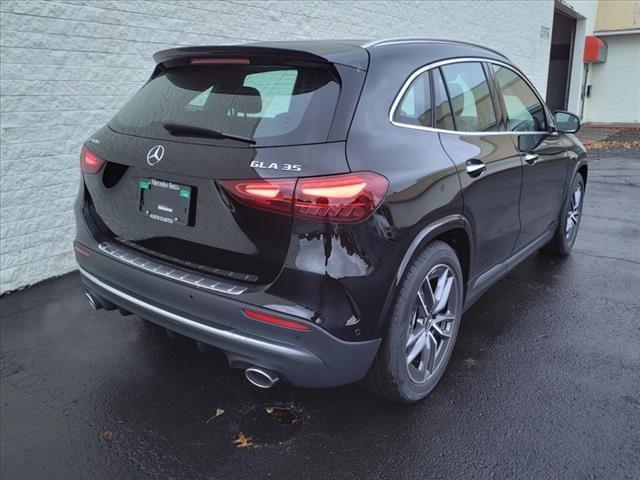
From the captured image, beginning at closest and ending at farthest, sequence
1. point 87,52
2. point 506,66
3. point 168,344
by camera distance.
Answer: point 168,344, point 506,66, point 87,52

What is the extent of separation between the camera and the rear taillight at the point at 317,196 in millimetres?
2088

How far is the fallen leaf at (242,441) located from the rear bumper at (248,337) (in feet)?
1.54

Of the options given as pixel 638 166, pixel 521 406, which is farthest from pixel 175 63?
pixel 638 166

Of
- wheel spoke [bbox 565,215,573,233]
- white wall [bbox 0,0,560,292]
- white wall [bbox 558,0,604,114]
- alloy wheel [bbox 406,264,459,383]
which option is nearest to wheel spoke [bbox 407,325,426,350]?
→ alloy wheel [bbox 406,264,459,383]

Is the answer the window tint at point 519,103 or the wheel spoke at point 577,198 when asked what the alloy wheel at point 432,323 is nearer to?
the window tint at point 519,103

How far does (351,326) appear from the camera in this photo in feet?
7.18

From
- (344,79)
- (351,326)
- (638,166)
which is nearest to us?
(351,326)

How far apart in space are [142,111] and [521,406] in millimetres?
2469

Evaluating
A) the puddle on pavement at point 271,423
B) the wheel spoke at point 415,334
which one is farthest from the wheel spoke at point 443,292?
the puddle on pavement at point 271,423

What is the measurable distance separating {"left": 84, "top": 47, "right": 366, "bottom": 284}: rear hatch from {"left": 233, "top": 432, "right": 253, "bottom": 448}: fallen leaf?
842mm

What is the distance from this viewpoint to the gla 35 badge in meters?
2.11

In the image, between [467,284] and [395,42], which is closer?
[395,42]

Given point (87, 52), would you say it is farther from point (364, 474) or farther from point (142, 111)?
point (364, 474)

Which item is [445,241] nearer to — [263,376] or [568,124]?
[263,376]
